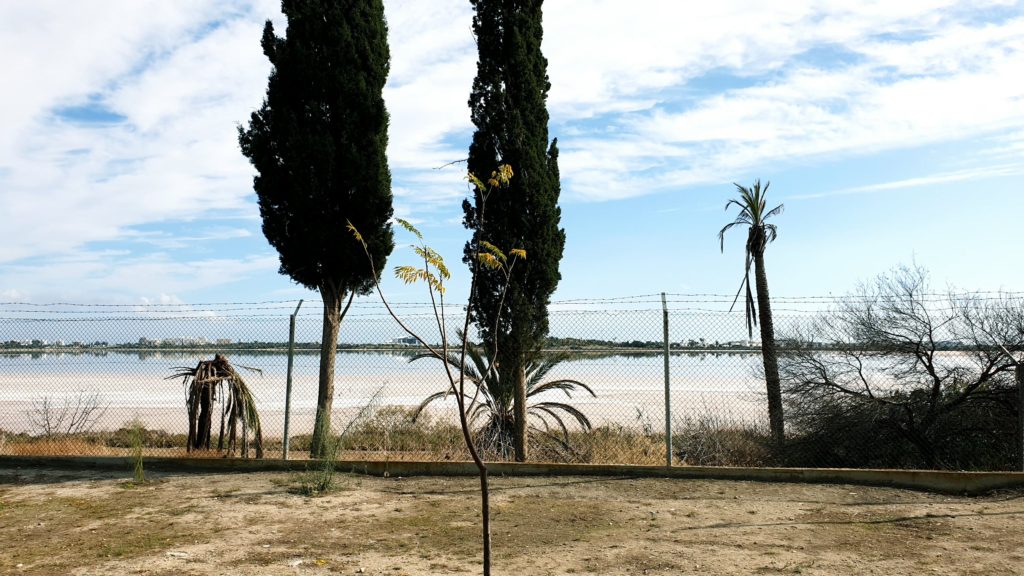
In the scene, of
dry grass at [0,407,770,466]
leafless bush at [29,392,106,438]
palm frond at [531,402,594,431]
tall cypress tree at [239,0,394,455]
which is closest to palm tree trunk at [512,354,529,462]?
dry grass at [0,407,770,466]

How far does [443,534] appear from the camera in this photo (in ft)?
22.3

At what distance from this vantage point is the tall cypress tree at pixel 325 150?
36.8 feet

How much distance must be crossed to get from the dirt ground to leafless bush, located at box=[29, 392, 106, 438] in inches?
149

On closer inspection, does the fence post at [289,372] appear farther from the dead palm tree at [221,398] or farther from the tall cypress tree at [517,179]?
the tall cypress tree at [517,179]

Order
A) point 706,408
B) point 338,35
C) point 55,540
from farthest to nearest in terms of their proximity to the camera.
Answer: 1. point 706,408
2. point 338,35
3. point 55,540

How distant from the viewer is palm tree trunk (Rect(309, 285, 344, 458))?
10.8 metres

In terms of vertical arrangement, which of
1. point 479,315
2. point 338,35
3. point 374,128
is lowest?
point 479,315

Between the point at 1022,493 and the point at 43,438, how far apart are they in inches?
564

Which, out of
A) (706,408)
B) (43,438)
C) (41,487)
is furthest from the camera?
(43,438)

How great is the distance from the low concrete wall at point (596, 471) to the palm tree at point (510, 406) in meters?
2.14

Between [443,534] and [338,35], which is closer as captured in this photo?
[443,534]

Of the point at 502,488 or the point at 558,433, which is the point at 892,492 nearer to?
the point at 502,488

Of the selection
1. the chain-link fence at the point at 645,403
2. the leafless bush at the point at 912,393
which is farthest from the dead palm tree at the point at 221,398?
the leafless bush at the point at 912,393

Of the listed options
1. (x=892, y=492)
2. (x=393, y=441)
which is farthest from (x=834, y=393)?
(x=393, y=441)
